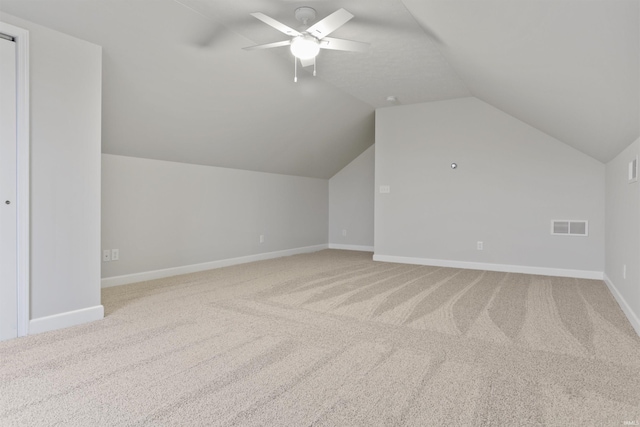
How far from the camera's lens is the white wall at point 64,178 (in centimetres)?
265

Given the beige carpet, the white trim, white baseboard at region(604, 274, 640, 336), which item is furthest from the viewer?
the white trim

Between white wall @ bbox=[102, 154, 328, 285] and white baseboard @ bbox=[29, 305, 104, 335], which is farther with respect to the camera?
white wall @ bbox=[102, 154, 328, 285]

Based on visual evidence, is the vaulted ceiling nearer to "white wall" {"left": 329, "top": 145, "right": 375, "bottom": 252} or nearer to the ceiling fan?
the ceiling fan

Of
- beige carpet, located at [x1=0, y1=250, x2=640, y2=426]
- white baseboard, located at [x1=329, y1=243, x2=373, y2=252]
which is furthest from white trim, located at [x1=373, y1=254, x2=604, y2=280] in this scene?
white baseboard, located at [x1=329, y1=243, x2=373, y2=252]

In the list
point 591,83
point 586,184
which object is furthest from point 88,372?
point 586,184

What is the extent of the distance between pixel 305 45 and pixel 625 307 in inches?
137

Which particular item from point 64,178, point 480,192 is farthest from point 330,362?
point 480,192

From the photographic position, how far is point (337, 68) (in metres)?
4.48

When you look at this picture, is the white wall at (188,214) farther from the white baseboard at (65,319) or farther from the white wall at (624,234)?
the white wall at (624,234)

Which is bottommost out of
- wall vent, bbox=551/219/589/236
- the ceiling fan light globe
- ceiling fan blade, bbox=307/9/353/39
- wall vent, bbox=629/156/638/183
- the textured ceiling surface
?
wall vent, bbox=551/219/589/236

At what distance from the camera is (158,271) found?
181 inches

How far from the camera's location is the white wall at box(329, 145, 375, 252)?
771cm

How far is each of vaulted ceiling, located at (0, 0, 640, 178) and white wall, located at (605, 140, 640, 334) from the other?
0.87ft

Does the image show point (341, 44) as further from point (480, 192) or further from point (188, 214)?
point (480, 192)
